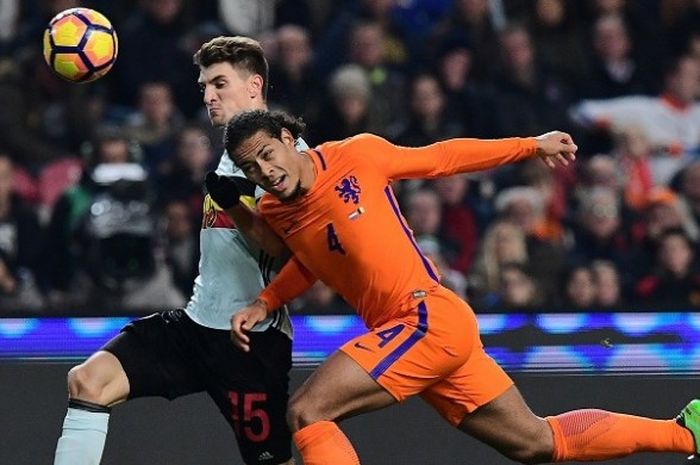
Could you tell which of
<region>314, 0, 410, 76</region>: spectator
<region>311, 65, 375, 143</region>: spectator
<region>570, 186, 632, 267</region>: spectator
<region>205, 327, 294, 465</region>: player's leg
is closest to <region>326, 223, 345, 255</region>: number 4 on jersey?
<region>205, 327, 294, 465</region>: player's leg

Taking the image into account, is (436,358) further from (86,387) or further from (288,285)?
(86,387)

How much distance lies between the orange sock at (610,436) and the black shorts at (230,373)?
3.19ft

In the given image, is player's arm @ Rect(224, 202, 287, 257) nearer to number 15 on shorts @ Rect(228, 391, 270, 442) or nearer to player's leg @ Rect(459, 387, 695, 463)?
number 15 on shorts @ Rect(228, 391, 270, 442)

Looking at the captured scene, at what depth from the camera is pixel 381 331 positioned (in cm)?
530

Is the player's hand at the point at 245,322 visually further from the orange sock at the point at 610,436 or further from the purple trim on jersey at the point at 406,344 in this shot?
the orange sock at the point at 610,436

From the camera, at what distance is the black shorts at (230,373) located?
5645 mm

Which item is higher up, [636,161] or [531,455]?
[636,161]

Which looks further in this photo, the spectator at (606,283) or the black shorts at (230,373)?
the spectator at (606,283)

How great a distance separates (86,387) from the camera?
5.44m

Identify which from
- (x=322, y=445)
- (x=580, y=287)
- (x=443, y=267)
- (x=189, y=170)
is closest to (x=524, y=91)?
(x=443, y=267)

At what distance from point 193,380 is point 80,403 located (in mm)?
454

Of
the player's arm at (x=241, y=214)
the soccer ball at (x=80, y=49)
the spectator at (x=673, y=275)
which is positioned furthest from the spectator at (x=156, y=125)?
the player's arm at (x=241, y=214)

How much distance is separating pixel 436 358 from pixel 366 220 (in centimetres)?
52

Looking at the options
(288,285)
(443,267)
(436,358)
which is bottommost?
(443,267)
